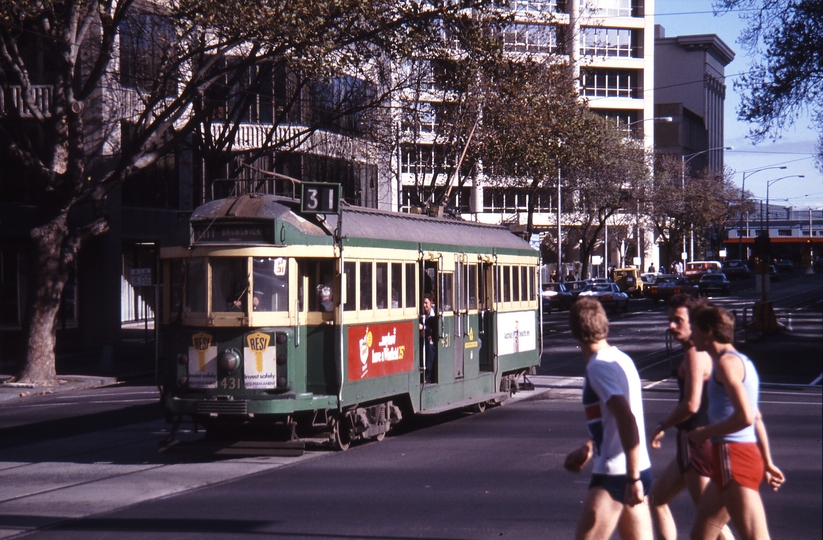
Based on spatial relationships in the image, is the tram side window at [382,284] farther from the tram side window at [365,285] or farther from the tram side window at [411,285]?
the tram side window at [411,285]

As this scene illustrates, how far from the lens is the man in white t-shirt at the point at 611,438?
548 centimetres

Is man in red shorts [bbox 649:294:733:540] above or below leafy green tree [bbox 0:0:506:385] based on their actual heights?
below

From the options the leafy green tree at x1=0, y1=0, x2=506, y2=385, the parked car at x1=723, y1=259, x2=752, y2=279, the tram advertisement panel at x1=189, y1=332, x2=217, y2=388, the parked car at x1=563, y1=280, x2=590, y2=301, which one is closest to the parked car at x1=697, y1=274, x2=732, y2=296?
the parked car at x1=563, y1=280, x2=590, y2=301

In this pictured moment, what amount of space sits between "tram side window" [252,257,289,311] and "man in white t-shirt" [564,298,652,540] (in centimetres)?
723

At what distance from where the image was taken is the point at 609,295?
4909cm

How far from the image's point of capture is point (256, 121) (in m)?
34.4

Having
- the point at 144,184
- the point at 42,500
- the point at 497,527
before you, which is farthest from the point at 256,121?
the point at 497,527

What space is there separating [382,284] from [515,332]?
16.7 ft

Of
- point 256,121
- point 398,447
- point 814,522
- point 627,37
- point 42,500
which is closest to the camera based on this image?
point 814,522

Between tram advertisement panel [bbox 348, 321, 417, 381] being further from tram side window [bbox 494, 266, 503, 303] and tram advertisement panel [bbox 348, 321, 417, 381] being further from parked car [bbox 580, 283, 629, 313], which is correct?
parked car [bbox 580, 283, 629, 313]

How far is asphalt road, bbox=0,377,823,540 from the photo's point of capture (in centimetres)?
855

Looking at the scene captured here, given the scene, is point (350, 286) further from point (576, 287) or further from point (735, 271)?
point (735, 271)

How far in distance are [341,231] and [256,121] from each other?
2229 centimetres

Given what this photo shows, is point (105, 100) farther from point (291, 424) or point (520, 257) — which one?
point (291, 424)
